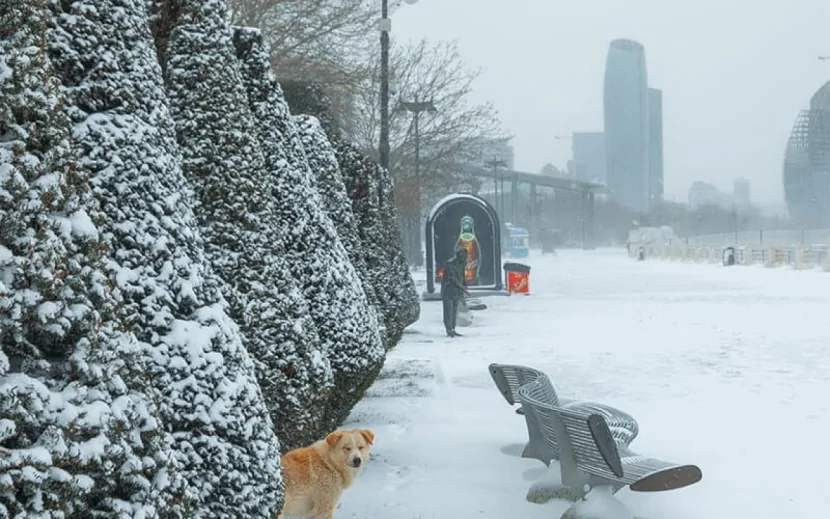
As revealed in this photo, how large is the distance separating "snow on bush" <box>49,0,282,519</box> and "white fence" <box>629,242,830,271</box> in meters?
36.8

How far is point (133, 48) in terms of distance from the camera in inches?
150

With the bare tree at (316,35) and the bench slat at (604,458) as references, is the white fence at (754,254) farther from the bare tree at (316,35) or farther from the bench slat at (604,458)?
the bench slat at (604,458)

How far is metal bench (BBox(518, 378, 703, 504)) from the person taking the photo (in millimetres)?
5523

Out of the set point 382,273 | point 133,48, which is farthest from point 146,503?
point 382,273

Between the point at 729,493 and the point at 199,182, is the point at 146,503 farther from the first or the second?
the point at 729,493

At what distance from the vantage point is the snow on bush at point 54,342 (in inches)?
86.0

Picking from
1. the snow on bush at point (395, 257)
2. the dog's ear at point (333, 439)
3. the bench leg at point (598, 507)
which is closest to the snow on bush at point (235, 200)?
the dog's ear at point (333, 439)

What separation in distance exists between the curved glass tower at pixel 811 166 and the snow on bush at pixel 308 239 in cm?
9541

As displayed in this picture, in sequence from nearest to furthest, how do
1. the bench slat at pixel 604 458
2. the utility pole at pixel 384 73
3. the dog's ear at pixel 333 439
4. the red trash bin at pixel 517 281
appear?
the dog's ear at pixel 333 439 < the bench slat at pixel 604 458 < the utility pole at pixel 384 73 < the red trash bin at pixel 517 281

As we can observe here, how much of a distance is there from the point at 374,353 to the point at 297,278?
1.46 meters

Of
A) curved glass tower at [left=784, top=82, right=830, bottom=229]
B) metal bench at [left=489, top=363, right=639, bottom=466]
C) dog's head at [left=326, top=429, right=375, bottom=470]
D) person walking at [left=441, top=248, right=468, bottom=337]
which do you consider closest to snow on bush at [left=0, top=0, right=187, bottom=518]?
dog's head at [left=326, top=429, right=375, bottom=470]

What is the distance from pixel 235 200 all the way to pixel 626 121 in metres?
183

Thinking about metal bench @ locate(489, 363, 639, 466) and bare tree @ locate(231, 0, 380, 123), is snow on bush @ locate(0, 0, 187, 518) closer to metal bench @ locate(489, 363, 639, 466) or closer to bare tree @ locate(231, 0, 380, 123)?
metal bench @ locate(489, 363, 639, 466)

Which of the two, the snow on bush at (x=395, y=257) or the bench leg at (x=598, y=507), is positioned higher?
the snow on bush at (x=395, y=257)
